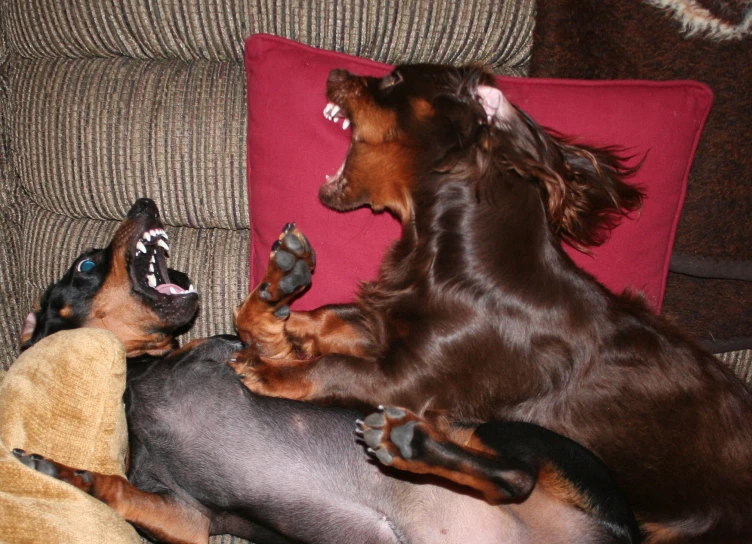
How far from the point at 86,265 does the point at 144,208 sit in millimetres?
292

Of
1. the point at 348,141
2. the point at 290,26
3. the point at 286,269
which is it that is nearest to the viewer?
the point at 286,269

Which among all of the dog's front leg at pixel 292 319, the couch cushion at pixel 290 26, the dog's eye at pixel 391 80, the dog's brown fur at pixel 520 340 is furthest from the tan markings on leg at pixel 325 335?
the couch cushion at pixel 290 26

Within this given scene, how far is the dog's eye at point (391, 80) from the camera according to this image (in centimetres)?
213

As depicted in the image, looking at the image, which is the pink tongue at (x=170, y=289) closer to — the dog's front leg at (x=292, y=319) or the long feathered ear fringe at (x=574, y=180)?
the dog's front leg at (x=292, y=319)

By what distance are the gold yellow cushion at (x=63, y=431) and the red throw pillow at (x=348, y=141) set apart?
0.72 meters

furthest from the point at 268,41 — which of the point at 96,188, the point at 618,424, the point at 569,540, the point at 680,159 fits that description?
the point at 569,540

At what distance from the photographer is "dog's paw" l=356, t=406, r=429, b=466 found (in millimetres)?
1773

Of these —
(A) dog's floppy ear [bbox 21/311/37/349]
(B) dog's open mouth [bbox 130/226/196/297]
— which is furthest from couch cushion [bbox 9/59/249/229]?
(A) dog's floppy ear [bbox 21/311/37/349]

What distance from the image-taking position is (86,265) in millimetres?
2383

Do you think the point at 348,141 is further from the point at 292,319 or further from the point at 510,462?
the point at 510,462

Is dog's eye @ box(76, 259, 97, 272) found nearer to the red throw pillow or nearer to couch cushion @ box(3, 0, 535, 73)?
the red throw pillow

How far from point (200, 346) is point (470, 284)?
37.3 inches

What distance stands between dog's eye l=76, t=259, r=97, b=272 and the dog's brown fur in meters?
0.66

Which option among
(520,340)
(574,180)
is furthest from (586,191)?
(520,340)
